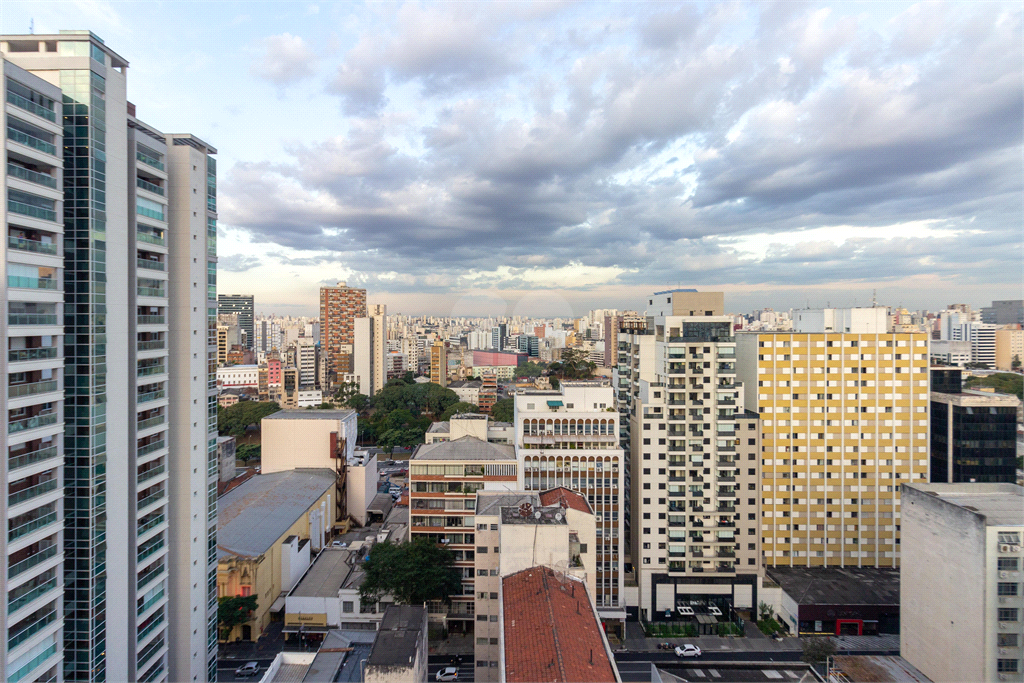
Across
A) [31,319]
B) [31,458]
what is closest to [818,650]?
[31,458]

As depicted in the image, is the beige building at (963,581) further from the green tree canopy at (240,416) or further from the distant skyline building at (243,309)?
the distant skyline building at (243,309)

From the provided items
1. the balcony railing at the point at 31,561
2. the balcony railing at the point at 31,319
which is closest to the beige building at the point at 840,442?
the balcony railing at the point at 31,561

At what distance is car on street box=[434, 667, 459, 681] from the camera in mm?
17328

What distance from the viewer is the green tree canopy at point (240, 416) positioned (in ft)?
168

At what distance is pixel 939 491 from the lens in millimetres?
16406

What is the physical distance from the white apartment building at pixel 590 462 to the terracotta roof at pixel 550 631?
8034 mm

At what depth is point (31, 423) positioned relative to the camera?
9570 millimetres

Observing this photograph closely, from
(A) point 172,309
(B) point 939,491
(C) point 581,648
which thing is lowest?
(C) point 581,648

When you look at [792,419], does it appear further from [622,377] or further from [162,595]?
[162,595]

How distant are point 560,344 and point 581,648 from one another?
109 metres

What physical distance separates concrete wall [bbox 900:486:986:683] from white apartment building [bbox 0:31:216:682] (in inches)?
808

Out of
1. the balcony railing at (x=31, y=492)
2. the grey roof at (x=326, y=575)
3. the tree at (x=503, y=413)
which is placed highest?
the balcony railing at (x=31, y=492)

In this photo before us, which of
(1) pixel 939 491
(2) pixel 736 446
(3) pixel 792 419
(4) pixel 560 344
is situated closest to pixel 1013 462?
(3) pixel 792 419

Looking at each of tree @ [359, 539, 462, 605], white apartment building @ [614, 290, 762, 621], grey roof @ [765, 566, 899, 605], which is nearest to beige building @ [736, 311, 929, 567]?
grey roof @ [765, 566, 899, 605]
